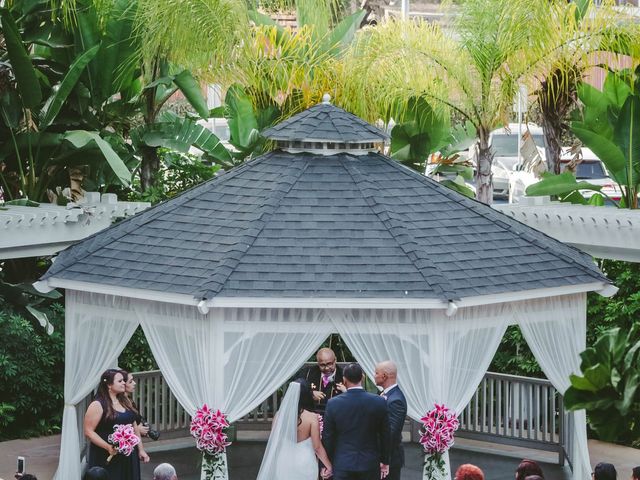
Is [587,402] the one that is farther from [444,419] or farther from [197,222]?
[197,222]

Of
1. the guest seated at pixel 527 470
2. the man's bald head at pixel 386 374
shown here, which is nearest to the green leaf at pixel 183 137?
the man's bald head at pixel 386 374

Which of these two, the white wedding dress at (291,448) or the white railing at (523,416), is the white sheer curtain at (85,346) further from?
the white railing at (523,416)

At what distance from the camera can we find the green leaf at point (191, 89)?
16.7 m

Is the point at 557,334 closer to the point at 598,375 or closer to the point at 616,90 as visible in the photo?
the point at 616,90

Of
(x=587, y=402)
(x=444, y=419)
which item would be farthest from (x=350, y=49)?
(x=587, y=402)

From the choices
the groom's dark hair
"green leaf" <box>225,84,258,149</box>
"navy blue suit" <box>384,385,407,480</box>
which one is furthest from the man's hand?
"green leaf" <box>225,84,258,149</box>

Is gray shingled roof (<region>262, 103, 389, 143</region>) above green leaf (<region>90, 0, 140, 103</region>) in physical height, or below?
below

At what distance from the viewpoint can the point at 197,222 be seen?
12.4 metres

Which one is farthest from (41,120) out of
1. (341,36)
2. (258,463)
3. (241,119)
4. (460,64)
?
(258,463)

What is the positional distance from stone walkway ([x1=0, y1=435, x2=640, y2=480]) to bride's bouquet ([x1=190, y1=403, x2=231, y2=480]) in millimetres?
1628

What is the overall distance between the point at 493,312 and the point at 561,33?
4.84 m

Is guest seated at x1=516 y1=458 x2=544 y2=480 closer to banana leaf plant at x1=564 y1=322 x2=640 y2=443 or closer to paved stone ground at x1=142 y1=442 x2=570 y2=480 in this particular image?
banana leaf plant at x1=564 y1=322 x2=640 y2=443

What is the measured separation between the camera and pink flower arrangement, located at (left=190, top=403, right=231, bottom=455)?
11297 millimetres

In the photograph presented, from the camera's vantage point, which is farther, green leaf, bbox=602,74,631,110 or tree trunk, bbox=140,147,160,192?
tree trunk, bbox=140,147,160,192
